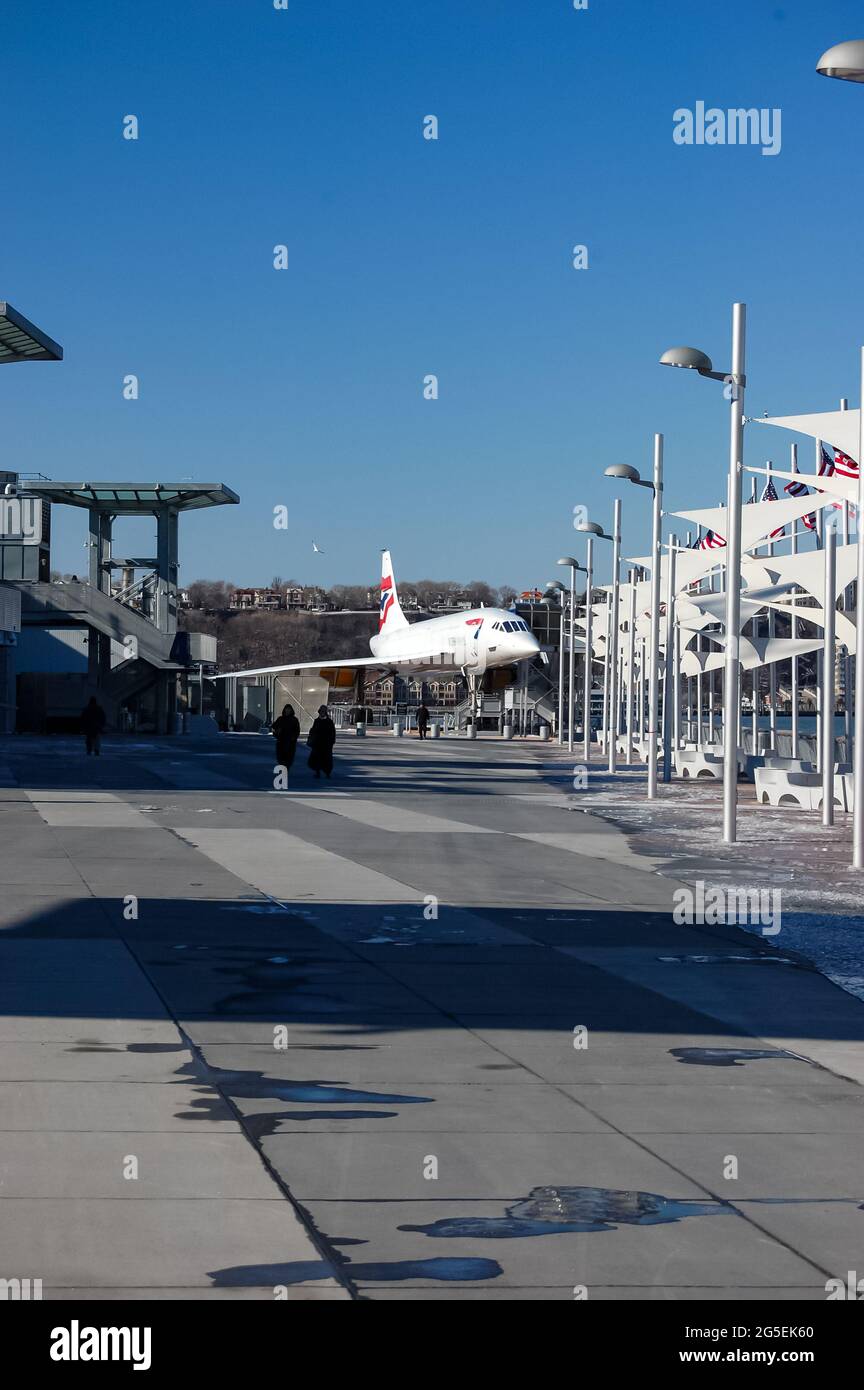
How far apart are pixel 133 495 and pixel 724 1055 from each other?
66.8 m

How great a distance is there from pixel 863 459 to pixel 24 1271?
16.5 meters

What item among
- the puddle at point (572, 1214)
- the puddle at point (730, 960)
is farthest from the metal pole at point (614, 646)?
the puddle at point (572, 1214)

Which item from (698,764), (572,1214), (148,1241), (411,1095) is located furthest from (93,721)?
(148,1241)

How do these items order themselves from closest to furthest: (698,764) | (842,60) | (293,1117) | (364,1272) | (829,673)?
(364,1272)
(293,1117)
(842,60)
(829,673)
(698,764)

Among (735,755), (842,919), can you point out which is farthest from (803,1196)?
(735,755)

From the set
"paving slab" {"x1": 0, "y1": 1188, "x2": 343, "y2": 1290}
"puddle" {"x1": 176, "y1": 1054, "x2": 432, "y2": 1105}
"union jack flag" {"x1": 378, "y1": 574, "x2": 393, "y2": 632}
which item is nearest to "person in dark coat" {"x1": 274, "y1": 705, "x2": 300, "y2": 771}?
"puddle" {"x1": 176, "y1": 1054, "x2": 432, "y2": 1105}

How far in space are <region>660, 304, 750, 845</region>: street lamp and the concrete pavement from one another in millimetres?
7037

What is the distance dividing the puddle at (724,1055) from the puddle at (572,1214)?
2.55 meters

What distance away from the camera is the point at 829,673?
96.9 feet

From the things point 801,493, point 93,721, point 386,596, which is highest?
point 386,596

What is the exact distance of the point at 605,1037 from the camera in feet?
30.4

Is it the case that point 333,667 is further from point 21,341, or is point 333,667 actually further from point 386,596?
point 21,341

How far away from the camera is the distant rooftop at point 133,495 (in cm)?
7150
